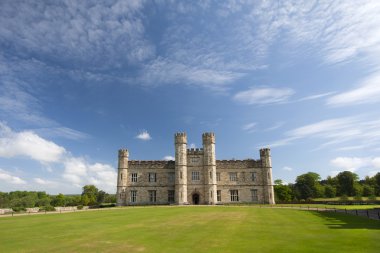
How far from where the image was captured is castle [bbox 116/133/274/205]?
165ft

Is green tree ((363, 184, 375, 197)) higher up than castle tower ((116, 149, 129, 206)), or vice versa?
castle tower ((116, 149, 129, 206))

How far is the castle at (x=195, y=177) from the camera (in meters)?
50.4

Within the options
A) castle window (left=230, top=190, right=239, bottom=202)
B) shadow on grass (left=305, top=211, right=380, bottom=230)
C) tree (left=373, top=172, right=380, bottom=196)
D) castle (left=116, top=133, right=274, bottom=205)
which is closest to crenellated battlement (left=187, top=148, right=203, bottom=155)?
castle (left=116, top=133, right=274, bottom=205)

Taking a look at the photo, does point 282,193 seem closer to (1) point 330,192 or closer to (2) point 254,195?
(1) point 330,192

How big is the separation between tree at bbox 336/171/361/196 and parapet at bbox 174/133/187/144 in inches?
2444

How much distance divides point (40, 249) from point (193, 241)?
6.36 metres

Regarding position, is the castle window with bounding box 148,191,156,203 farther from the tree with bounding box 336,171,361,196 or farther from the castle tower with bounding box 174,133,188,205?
the tree with bounding box 336,171,361,196

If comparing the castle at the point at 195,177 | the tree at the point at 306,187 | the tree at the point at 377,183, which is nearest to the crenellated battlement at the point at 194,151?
the castle at the point at 195,177

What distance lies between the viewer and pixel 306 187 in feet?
269

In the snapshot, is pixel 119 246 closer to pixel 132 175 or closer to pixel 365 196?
pixel 132 175

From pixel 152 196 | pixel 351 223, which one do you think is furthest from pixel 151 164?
pixel 351 223

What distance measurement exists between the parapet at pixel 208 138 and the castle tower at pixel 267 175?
10.0 m

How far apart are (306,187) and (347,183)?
1429cm

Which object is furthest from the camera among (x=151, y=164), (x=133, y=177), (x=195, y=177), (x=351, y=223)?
(x=151, y=164)
